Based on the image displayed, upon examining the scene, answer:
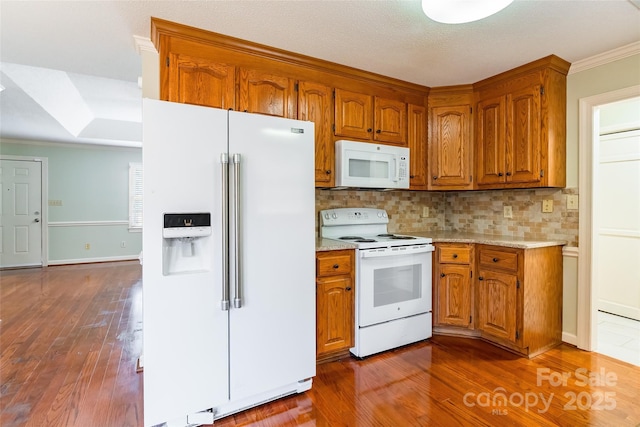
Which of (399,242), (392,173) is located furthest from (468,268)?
(392,173)

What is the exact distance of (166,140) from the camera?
161 centimetres

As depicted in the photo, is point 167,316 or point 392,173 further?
point 392,173

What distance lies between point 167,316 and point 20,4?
1949mm

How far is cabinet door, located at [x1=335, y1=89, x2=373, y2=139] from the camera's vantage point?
2.68 m

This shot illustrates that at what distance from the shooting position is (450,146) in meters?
3.07

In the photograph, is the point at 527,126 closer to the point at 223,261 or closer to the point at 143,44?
the point at 223,261

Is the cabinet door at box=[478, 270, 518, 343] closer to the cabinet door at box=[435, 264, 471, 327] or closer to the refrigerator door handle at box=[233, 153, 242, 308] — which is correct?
the cabinet door at box=[435, 264, 471, 327]

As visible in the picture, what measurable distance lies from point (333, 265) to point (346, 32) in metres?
1.58

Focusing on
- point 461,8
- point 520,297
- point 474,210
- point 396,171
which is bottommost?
point 520,297

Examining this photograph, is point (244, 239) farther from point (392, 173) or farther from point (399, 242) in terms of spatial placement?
point (392, 173)

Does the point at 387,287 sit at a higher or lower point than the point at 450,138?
lower

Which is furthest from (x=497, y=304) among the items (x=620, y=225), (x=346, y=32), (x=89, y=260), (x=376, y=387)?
(x=89, y=260)

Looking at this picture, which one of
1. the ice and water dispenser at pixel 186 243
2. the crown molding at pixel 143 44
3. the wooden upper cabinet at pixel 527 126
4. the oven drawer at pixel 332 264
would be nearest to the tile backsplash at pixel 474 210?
the wooden upper cabinet at pixel 527 126

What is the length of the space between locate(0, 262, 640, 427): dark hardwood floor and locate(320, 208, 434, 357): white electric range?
0.14m
